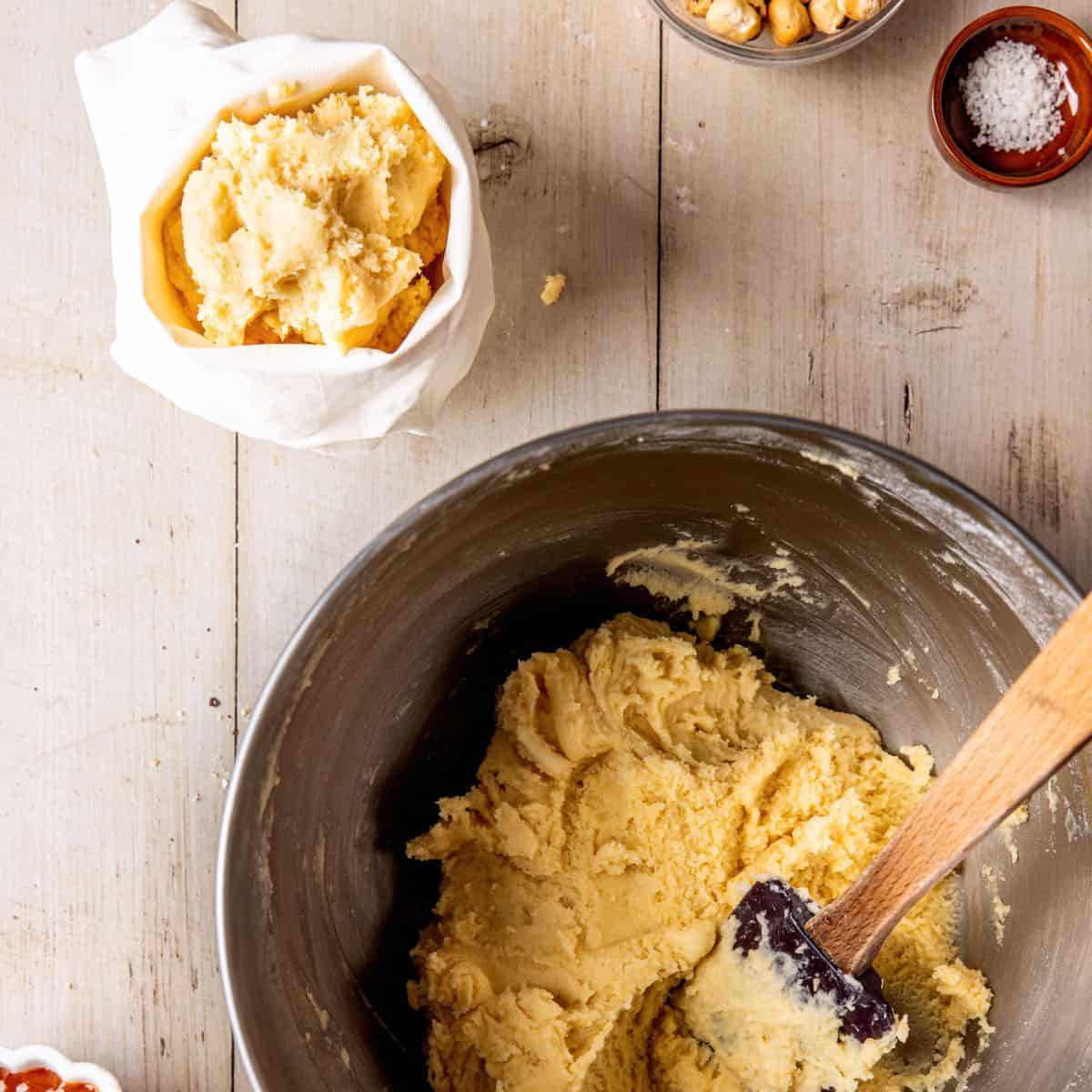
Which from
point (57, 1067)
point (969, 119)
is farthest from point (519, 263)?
point (57, 1067)

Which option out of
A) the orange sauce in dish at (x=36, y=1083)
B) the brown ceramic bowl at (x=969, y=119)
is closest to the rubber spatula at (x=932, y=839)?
the brown ceramic bowl at (x=969, y=119)

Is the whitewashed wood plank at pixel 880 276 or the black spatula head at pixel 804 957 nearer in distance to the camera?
the black spatula head at pixel 804 957

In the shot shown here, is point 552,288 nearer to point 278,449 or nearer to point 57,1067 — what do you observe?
point 278,449

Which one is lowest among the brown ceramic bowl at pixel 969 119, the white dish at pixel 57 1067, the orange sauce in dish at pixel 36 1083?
the orange sauce in dish at pixel 36 1083

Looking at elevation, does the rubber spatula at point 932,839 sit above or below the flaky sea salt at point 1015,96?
below

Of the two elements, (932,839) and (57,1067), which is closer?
(932,839)

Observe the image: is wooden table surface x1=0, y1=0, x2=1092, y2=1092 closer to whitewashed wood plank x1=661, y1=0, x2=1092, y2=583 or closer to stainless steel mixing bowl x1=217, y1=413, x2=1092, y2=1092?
whitewashed wood plank x1=661, y1=0, x2=1092, y2=583

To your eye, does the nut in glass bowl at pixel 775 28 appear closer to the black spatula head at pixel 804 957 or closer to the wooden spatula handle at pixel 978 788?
the wooden spatula handle at pixel 978 788
